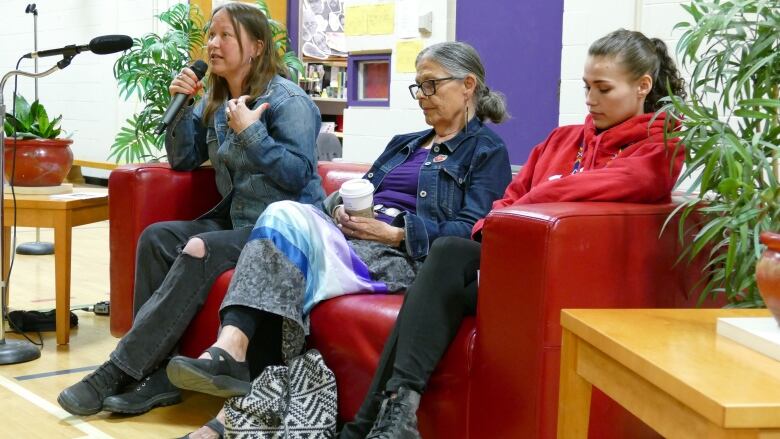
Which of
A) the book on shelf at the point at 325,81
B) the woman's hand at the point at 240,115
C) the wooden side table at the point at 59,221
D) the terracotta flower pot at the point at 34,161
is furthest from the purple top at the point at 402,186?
the book on shelf at the point at 325,81

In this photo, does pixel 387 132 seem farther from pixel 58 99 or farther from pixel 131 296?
pixel 58 99

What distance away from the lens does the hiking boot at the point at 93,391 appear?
2.39 metres

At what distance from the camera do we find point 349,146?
14.2 ft

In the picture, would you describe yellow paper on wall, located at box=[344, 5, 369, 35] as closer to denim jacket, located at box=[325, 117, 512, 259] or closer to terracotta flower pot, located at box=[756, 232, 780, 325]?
denim jacket, located at box=[325, 117, 512, 259]

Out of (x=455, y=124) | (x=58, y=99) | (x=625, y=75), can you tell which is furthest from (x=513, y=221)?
(x=58, y=99)

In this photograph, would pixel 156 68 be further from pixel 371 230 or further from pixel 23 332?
pixel 371 230

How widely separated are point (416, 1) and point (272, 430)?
7.51 ft

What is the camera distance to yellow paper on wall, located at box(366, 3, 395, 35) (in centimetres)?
403

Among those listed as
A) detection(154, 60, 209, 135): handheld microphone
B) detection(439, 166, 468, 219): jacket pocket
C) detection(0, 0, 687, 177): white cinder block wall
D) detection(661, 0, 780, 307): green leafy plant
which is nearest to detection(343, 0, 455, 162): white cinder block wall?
detection(0, 0, 687, 177): white cinder block wall

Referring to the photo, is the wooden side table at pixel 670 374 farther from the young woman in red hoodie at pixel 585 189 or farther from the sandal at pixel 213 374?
the sandal at pixel 213 374

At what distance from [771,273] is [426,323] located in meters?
0.76

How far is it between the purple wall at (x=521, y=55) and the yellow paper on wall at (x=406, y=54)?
200 mm

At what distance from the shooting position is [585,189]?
1854 mm

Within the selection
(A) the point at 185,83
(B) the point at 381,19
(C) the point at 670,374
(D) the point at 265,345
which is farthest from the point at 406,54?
(C) the point at 670,374
